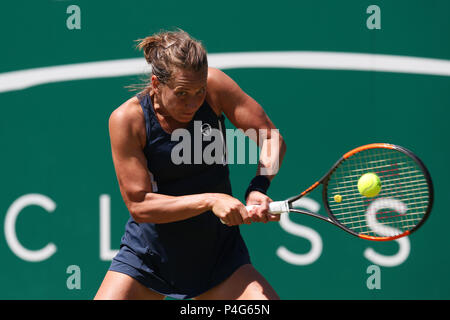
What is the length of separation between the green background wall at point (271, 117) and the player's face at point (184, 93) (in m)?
1.33

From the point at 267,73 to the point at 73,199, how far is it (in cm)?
135

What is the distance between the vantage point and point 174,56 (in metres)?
2.44

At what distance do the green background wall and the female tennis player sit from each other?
3.53ft

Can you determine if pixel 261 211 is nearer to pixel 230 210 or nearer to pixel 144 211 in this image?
pixel 230 210

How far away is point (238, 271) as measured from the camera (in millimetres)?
2641

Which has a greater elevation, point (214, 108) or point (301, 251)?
point (214, 108)

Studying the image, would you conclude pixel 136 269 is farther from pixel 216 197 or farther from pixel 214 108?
pixel 214 108

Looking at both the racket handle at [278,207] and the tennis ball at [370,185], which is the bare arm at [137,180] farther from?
the tennis ball at [370,185]

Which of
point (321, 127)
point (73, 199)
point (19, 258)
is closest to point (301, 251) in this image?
point (321, 127)

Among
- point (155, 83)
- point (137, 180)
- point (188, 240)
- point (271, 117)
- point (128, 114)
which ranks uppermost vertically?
point (155, 83)

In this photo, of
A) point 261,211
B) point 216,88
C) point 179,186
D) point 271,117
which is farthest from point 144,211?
point 271,117

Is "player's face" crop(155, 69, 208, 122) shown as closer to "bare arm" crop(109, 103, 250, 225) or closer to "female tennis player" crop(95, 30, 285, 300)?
"female tennis player" crop(95, 30, 285, 300)

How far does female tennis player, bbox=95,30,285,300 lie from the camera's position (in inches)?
97.2

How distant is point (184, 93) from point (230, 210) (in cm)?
Answer: 47
